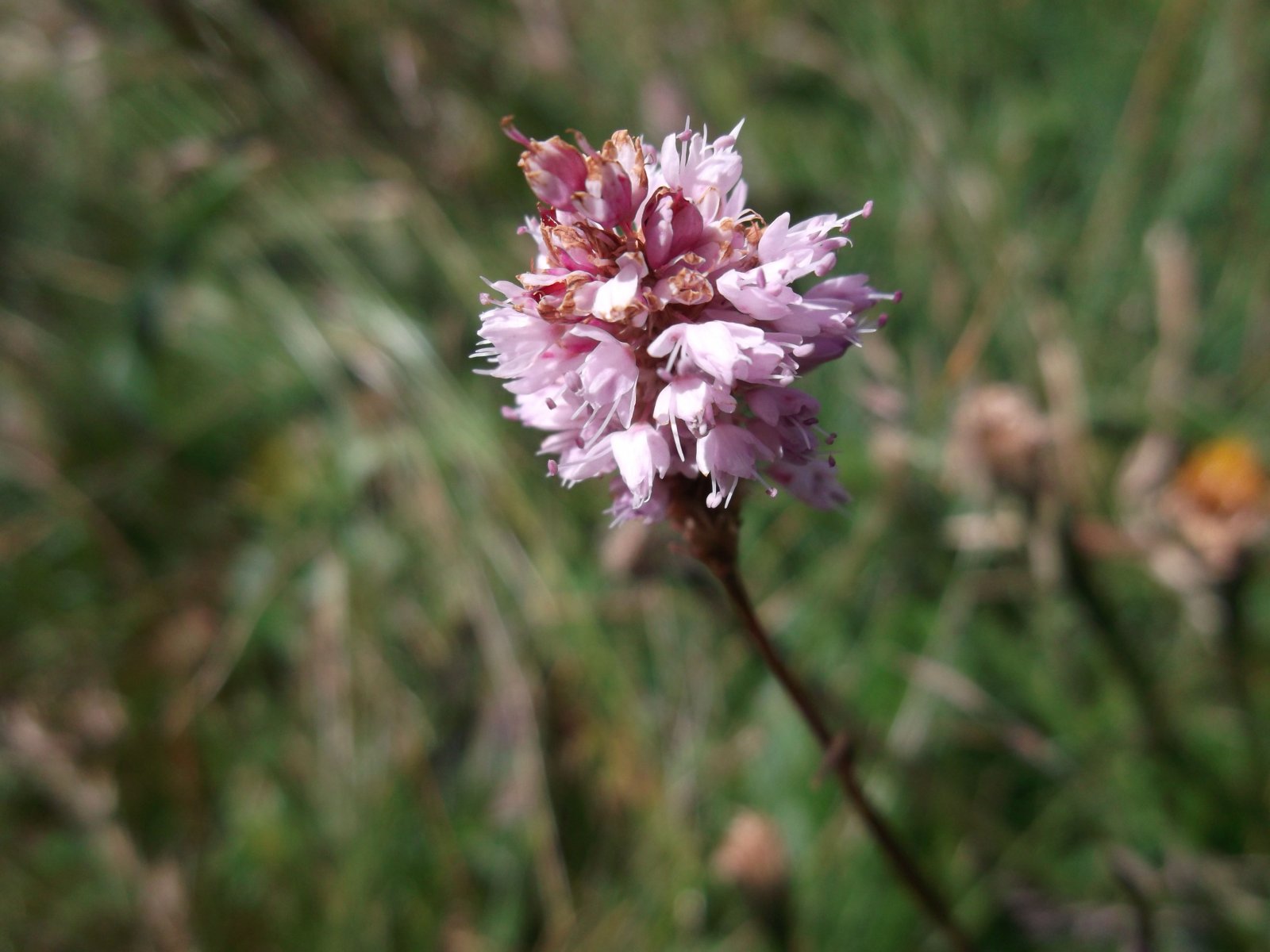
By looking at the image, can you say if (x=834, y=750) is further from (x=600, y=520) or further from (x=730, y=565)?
(x=600, y=520)

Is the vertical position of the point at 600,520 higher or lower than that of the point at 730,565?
higher

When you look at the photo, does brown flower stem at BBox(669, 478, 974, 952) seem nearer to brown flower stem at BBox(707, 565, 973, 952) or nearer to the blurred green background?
brown flower stem at BBox(707, 565, 973, 952)

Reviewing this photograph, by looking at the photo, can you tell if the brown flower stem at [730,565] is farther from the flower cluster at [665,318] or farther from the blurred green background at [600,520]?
the blurred green background at [600,520]

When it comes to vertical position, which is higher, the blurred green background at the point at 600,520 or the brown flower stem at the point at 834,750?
the blurred green background at the point at 600,520

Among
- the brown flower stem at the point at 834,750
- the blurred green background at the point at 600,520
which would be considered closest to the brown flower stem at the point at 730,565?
the brown flower stem at the point at 834,750

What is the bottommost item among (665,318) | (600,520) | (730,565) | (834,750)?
(834,750)

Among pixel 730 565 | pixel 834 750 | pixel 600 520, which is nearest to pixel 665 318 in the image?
pixel 730 565

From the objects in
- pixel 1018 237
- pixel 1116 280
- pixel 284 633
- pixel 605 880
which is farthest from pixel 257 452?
pixel 1116 280
